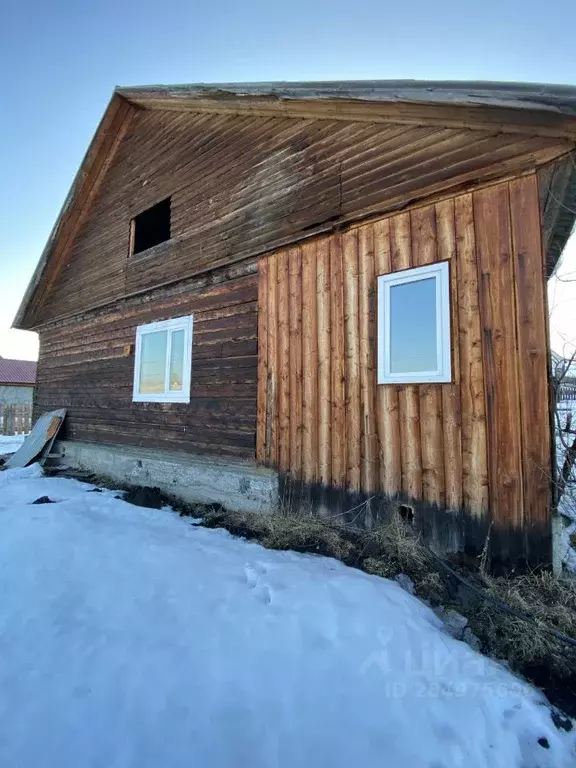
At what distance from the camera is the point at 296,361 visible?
15.3 ft

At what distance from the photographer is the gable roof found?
2955mm

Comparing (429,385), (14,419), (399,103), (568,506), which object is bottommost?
(568,506)

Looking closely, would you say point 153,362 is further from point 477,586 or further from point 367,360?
point 477,586

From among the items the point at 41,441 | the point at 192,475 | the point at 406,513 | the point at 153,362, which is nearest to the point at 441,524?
the point at 406,513

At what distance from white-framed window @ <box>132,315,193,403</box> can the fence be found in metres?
12.1

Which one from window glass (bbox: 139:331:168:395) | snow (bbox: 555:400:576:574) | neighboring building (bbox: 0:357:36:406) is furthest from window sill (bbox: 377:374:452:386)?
neighboring building (bbox: 0:357:36:406)

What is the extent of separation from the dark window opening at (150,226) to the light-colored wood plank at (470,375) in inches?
224

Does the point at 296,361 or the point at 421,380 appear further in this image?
the point at 296,361

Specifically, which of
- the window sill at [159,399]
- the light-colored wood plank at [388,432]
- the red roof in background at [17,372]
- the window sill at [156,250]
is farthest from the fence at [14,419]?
the light-colored wood plank at [388,432]

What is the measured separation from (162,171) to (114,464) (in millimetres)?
5717

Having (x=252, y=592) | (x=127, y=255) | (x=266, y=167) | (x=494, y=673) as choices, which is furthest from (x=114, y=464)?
(x=494, y=673)

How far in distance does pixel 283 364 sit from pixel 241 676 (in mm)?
3356

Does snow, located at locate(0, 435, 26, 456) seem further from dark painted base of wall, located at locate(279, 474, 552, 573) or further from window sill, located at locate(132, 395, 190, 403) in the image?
dark painted base of wall, located at locate(279, 474, 552, 573)

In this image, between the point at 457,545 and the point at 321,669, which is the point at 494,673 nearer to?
the point at 321,669
